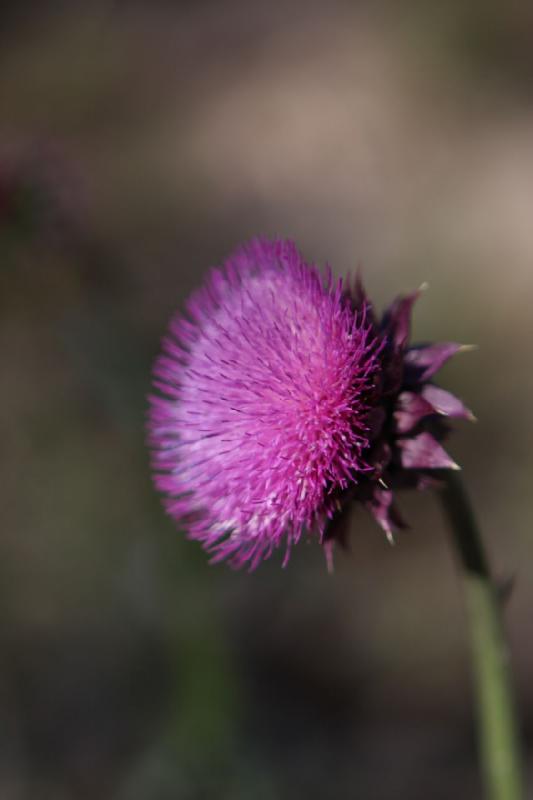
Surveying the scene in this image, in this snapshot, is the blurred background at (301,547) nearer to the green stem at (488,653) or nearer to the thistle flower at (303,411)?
the green stem at (488,653)

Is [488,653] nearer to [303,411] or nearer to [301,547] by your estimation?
[303,411]

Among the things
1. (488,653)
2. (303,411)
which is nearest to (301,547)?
(488,653)

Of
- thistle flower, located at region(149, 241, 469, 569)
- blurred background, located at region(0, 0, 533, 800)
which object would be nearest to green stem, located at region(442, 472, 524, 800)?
thistle flower, located at region(149, 241, 469, 569)

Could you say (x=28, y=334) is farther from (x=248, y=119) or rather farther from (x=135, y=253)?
(x=248, y=119)

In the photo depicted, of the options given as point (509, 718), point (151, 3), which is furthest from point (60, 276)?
point (151, 3)

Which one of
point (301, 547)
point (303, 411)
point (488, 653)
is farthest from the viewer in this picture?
point (301, 547)

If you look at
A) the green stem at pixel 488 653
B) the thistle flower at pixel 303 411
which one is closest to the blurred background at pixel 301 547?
the green stem at pixel 488 653
